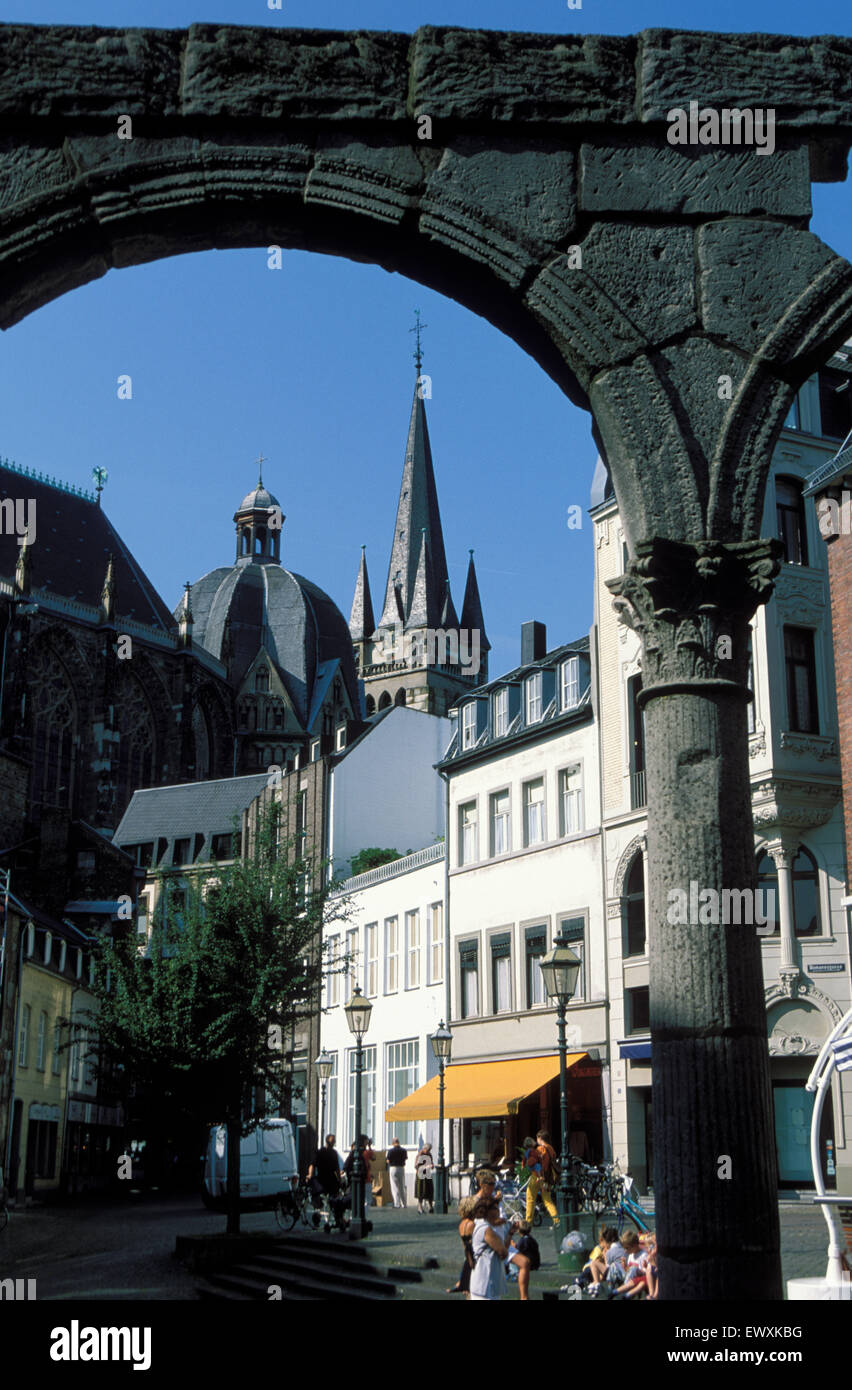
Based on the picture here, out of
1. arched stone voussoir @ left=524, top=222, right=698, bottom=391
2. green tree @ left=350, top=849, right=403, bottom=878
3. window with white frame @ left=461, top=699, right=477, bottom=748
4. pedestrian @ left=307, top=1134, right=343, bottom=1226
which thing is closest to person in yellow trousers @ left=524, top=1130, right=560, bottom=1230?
pedestrian @ left=307, top=1134, right=343, bottom=1226

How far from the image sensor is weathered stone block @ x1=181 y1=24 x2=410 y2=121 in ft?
27.2

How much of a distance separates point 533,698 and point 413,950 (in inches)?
306

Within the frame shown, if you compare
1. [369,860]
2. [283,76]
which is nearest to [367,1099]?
[369,860]

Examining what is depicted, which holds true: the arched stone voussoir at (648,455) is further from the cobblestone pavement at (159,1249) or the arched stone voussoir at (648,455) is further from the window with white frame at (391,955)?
the window with white frame at (391,955)

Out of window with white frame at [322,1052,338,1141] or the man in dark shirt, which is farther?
window with white frame at [322,1052,338,1141]

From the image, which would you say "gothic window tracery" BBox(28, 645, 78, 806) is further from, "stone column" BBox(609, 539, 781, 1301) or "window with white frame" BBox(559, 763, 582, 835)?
"stone column" BBox(609, 539, 781, 1301)

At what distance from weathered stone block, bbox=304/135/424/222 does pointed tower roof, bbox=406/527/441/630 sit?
95.2m

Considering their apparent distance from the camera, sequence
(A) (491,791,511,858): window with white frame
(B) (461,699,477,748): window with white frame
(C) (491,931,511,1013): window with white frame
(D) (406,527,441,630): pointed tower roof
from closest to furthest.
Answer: (C) (491,931,511,1013): window with white frame, (A) (491,791,511,858): window with white frame, (B) (461,699,477,748): window with white frame, (D) (406,527,441,630): pointed tower roof

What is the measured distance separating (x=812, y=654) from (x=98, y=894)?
40.2m

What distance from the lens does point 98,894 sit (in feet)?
200

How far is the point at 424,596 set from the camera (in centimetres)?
10469

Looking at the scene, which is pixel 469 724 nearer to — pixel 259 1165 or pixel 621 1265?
pixel 259 1165

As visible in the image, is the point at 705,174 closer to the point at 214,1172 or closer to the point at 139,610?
the point at 214,1172

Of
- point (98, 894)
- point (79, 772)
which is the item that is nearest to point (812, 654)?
point (98, 894)
